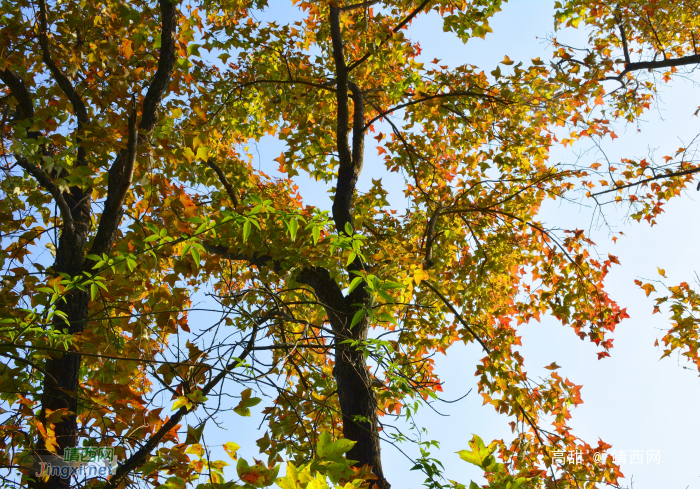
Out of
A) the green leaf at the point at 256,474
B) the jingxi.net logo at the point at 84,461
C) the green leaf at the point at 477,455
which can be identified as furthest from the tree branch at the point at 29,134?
the green leaf at the point at 477,455

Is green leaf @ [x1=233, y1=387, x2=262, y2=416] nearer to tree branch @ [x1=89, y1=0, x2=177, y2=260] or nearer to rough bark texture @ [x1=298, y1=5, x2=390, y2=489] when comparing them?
rough bark texture @ [x1=298, y1=5, x2=390, y2=489]

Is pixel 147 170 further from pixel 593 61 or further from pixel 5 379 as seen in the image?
pixel 593 61

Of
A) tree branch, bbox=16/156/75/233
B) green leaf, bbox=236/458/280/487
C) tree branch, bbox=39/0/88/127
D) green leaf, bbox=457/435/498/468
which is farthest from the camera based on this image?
tree branch, bbox=39/0/88/127

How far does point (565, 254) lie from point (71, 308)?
495 cm

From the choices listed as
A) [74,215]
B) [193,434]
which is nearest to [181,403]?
[193,434]

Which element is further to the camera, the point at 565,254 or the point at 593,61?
the point at 565,254

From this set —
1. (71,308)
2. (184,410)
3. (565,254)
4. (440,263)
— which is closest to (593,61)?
(565,254)

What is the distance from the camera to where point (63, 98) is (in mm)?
3348

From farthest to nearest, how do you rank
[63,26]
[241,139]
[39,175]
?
1. [241,139]
2. [63,26]
3. [39,175]

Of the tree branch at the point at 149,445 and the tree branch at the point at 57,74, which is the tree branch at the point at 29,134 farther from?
the tree branch at the point at 149,445

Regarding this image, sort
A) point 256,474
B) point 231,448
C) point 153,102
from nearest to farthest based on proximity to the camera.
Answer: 1. point 256,474
2. point 231,448
3. point 153,102

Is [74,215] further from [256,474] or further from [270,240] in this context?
[256,474]

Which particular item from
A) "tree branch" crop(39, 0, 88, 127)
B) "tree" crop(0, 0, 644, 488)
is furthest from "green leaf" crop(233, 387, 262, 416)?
"tree branch" crop(39, 0, 88, 127)

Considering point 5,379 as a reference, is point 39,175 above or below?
above
